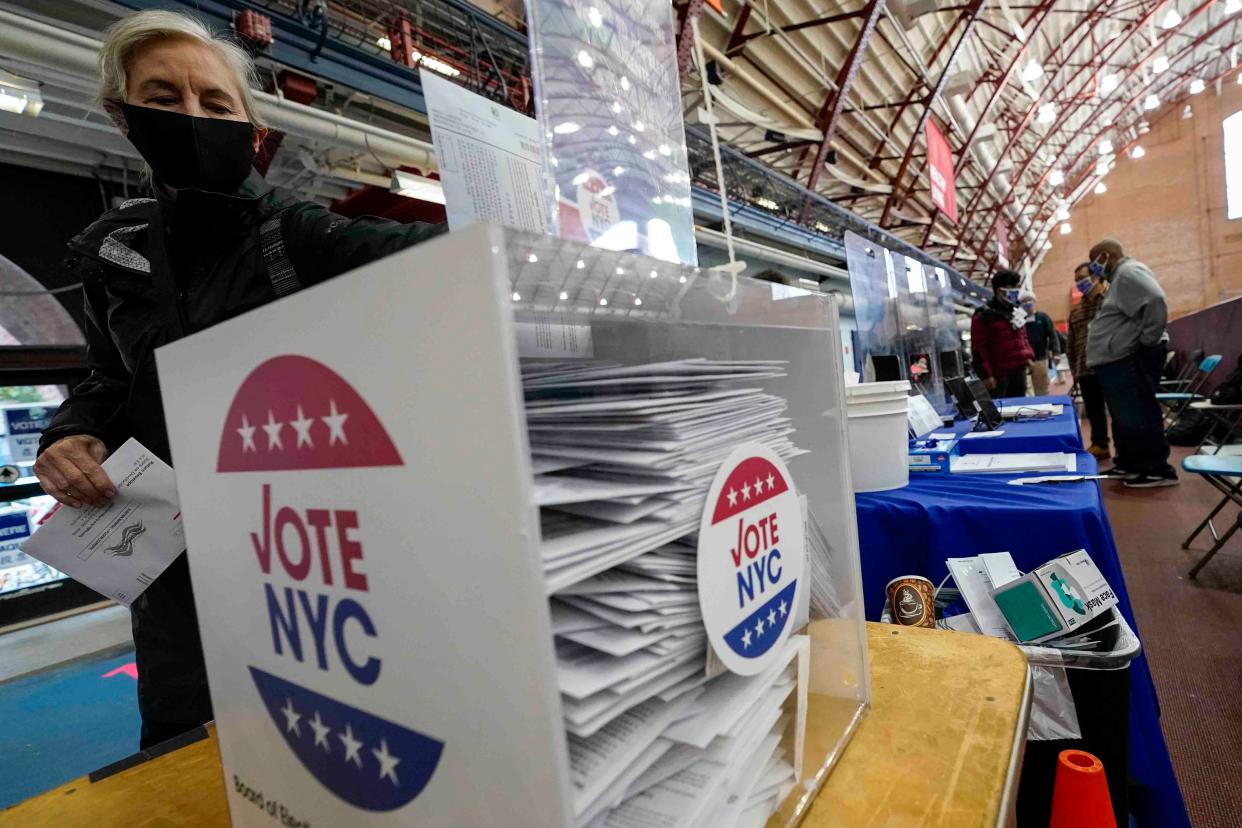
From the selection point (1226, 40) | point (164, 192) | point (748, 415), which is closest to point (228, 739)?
point (748, 415)

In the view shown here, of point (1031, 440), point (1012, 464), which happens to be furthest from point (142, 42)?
point (1031, 440)

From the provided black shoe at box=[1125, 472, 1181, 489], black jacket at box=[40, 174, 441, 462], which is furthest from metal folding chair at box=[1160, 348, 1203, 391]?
black jacket at box=[40, 174, 441, 462]

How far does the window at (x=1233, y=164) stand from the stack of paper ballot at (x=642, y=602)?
→ 78.8 ft

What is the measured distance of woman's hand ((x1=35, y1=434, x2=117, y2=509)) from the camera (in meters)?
0.74

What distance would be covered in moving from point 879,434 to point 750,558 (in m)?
1.15

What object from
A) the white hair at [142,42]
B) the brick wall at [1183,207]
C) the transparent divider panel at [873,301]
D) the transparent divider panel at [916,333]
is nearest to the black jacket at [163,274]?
the white hair at [142,42]

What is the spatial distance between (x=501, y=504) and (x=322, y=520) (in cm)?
16

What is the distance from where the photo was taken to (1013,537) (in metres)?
1.27

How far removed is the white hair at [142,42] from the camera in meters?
0.87

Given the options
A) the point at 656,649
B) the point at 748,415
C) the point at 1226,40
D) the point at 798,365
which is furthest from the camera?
the point at 1226,40

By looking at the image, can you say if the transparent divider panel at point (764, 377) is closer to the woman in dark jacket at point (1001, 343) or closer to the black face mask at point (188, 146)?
the black face mask at point (188, 146)

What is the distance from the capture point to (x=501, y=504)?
0.30 metres

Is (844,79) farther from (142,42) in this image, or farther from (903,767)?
(903,767)

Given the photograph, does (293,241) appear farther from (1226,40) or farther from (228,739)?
(1226,40)
